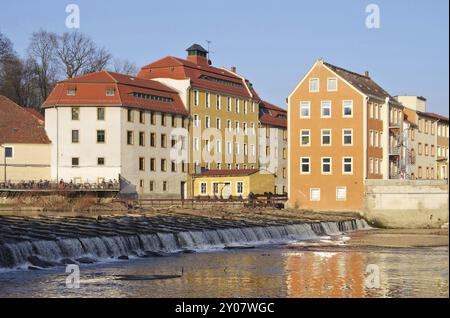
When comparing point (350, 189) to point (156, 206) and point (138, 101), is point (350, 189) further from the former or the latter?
point (138, 101)

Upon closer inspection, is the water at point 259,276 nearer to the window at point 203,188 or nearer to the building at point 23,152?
the building at point 23,152

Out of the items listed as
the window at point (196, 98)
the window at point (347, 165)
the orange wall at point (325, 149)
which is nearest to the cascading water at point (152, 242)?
the orange wall at point (325, 149)

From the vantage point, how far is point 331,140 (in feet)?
228

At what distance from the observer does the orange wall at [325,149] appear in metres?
68.1

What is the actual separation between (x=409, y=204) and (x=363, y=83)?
15.2 m

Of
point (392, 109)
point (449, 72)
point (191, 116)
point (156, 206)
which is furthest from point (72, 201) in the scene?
point (449, 72)

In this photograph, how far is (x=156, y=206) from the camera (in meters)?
72.6

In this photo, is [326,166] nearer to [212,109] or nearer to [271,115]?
[212,109]

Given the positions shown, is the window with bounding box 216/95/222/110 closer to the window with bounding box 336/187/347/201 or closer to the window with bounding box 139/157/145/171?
the window with bounding box 139/157/145/171

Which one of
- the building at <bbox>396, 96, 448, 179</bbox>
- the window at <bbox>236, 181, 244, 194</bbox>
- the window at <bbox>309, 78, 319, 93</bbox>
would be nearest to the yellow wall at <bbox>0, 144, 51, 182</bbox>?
the window at <bbox>236, 181, 244, 194</bbox>

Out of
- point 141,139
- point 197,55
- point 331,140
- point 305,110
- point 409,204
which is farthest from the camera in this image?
point 197,55

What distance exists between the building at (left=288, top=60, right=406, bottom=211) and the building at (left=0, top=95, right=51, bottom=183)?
79.9 feet

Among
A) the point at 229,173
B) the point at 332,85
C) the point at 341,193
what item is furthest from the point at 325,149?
the point at 229,173
